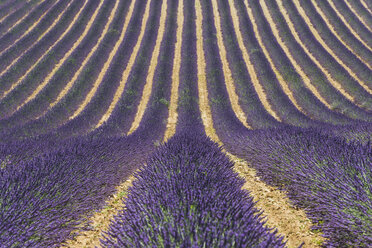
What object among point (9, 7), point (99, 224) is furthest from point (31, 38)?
point (99, 224)

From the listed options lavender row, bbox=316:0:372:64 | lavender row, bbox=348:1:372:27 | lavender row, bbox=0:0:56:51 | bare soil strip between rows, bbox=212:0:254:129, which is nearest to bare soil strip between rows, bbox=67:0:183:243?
bare soil strip between rows, bbox=212:0:254:129

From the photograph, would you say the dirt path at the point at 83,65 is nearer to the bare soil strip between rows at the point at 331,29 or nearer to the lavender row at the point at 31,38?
the lavender row at the point at 31,38

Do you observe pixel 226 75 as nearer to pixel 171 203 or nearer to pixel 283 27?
pixel 283 27

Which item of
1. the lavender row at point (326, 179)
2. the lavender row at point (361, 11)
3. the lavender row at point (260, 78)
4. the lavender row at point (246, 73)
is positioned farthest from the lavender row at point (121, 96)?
the lavender row at point (361, 11)

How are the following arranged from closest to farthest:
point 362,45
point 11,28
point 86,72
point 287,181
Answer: point 287,181 → point 86,72 → point 362,45 → point 11,28

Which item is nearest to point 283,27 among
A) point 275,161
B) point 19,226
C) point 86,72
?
point 86,72
